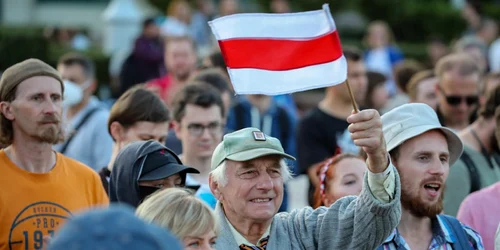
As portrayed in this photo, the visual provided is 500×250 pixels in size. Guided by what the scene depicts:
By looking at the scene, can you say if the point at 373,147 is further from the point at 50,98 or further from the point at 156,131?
the point at 156,131

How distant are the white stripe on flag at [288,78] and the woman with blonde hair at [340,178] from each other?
1.28 metres

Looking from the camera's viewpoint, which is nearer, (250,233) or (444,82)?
(250,233)

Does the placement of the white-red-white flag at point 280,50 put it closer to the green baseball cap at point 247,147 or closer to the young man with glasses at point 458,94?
the green baseball cap at point 247,147

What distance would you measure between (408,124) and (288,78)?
0.94 metres

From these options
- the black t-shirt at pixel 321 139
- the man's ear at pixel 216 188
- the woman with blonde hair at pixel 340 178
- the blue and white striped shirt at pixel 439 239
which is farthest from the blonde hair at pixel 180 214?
the black t-shirt at pixel 321 139

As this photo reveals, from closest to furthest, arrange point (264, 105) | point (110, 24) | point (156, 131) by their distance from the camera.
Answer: point (156, 131) < point (264, 105) < point (110, 24)

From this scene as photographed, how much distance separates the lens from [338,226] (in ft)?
15.9

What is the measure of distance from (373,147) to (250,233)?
2.45 ft

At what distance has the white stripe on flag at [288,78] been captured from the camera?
4953mm

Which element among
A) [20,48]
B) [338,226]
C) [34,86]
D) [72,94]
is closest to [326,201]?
[338,226]

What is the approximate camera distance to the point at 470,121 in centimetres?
915

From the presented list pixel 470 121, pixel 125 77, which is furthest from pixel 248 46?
pixel 125 77

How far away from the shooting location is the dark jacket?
5.62 m

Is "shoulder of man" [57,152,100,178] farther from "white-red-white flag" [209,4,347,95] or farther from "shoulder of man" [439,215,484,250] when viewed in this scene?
"shoulder of man" [439,215,484,250]
